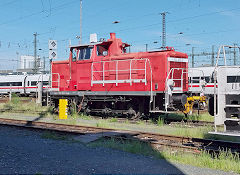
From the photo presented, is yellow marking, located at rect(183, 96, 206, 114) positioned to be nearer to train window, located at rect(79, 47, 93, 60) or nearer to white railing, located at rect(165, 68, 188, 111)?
white railing, located at rect(165, 68, 188, 111)

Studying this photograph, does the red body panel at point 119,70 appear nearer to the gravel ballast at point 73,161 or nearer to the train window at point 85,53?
the train window at point 85,53

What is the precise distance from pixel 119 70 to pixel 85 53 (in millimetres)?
2392

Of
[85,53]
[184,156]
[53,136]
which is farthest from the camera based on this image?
[85,53]

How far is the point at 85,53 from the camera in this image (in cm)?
1452

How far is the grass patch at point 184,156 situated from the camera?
18.9ft

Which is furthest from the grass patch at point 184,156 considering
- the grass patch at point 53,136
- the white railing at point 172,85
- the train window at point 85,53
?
the train window at point 85,53

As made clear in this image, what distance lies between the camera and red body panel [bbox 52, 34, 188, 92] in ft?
40.6

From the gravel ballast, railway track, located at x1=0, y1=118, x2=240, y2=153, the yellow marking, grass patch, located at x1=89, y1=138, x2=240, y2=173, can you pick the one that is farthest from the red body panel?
the gravel ballast

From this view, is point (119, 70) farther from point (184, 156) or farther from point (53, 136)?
point (184, 156)

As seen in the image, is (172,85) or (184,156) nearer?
(184,156)

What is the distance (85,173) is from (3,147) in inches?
135

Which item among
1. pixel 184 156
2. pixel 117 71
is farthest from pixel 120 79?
pixel 184 156

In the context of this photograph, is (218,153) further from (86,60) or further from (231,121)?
(86,60)

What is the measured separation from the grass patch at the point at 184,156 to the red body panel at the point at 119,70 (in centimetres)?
470
